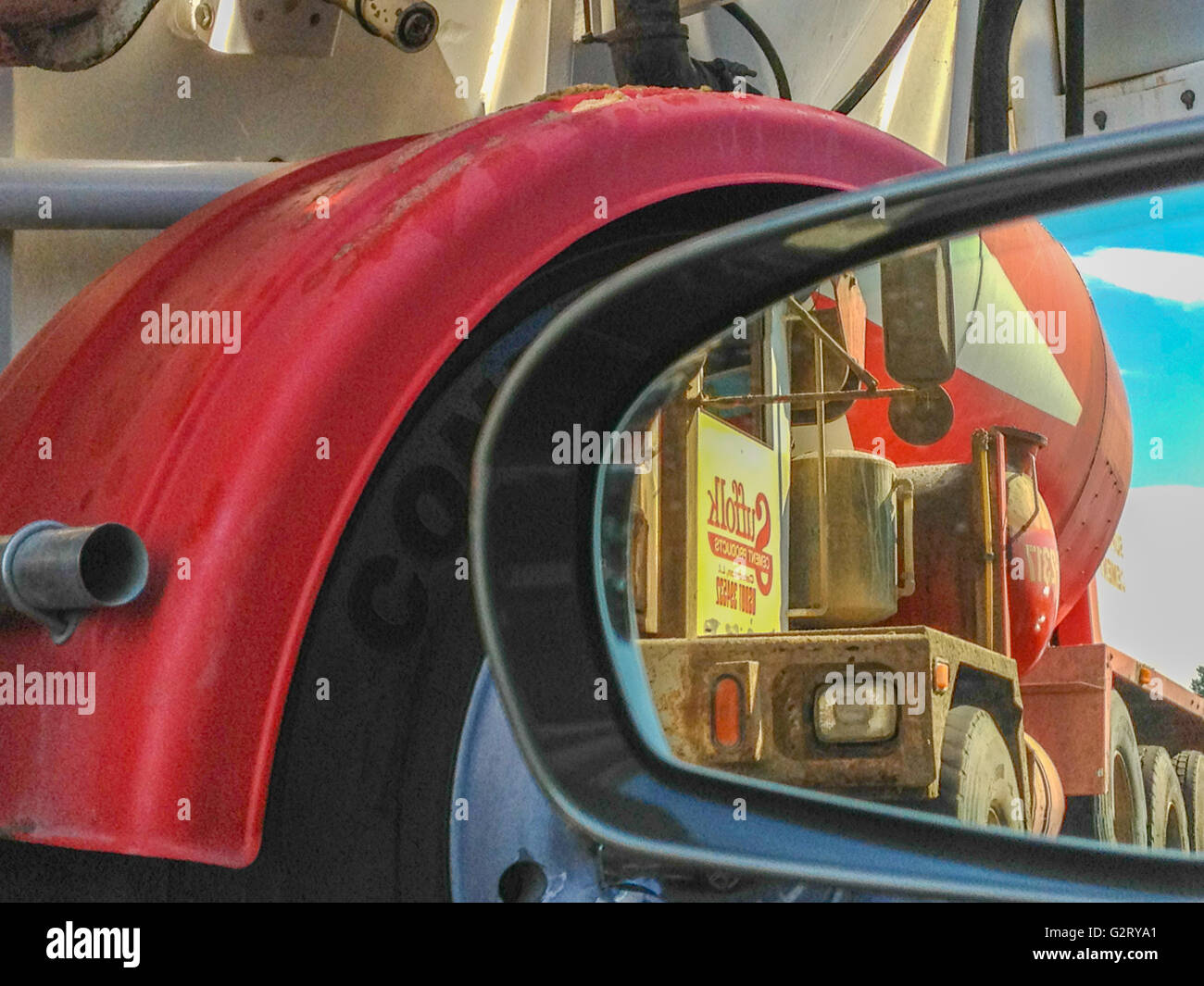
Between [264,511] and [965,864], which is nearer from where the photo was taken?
[965,864]

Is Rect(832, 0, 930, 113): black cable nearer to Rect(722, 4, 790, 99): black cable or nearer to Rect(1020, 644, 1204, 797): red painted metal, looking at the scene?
Rect(722, 4, 790, 99): black cable

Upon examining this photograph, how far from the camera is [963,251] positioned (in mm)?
1013

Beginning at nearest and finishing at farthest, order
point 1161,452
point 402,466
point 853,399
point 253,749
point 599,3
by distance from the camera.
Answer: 1. point 1161,452
2. point 253,749
3. point 402,466
4. point 853,399
5. point 599,3

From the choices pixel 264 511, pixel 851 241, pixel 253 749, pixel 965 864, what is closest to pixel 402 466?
pixel 264 511

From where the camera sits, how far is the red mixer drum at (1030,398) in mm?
959

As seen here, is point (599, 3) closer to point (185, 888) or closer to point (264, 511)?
point (264, 511)

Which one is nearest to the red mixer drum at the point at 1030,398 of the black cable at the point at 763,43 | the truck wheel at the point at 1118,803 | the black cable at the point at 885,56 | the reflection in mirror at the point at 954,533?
the reflection in mirror at the point at 954,533

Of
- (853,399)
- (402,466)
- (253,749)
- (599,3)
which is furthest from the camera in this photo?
(599,3)

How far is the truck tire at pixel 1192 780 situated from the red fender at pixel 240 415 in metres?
0.58

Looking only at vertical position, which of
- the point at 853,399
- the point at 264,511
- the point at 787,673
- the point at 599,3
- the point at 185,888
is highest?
the point at 599,3

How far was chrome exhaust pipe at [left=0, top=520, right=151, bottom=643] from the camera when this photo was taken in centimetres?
94

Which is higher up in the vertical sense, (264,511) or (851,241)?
(851,241)

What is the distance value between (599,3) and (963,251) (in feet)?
3.84

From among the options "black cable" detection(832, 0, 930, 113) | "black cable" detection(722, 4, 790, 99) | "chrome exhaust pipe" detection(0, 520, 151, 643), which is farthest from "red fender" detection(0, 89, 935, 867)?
"black cable" detection(832, 0, 930, 113)
